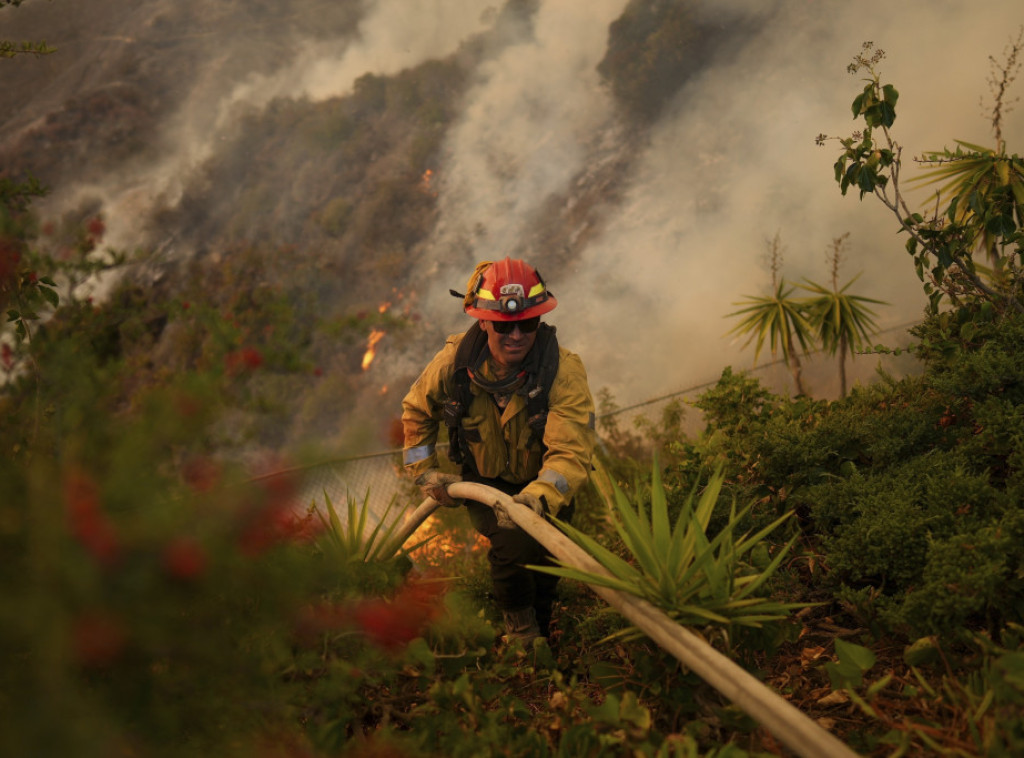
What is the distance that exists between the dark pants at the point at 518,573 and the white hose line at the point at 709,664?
69cm

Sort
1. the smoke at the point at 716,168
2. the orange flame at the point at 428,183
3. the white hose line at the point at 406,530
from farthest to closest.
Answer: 1. the orange flame at the point at 428,183
2. the smoke at the point at 716,168
3. the white hose line at the point at 406,530

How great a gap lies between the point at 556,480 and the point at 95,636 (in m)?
2.16

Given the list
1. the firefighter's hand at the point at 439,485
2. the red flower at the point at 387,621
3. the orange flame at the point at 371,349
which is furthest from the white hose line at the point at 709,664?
the orange flame at the point at 371,349

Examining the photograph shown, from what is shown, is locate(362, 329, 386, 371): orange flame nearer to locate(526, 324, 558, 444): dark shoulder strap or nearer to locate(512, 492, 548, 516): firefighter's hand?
locate(526, 324, 558, 444): dark shoulder strap

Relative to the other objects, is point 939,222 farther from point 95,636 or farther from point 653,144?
point 653,144

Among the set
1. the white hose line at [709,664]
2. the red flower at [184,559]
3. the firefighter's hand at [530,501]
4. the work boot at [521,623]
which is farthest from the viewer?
the work boot at [521,623]

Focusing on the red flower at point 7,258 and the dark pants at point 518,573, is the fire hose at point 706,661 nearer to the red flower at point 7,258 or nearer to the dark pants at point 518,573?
the dark pants at point 518,573

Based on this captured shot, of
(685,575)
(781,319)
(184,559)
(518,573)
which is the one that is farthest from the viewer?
(781,319)

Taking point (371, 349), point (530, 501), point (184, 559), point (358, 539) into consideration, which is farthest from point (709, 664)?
point (371, 349)

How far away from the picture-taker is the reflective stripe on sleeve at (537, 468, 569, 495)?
320 centimetres

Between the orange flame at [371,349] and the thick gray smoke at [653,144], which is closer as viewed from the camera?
the thick gray smoke at [653,144]

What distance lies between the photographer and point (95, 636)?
1.26m

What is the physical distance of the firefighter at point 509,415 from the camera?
352 centimetres

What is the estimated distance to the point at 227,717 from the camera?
1639mm
